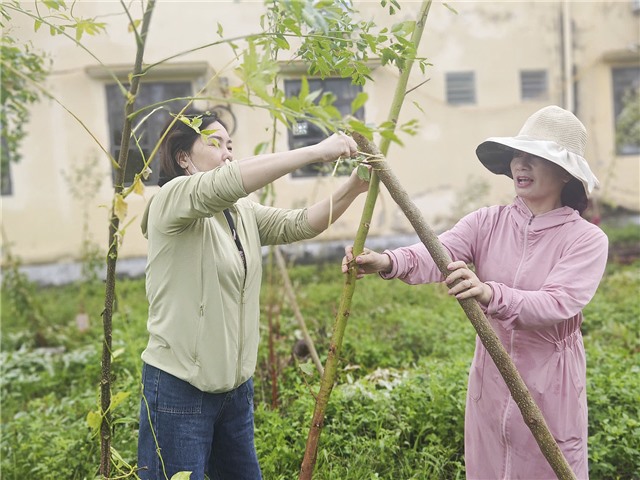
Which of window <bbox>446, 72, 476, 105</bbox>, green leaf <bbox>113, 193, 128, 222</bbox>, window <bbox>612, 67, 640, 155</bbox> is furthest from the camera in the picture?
window <bbox>612, 67, 640, 155</bbox>

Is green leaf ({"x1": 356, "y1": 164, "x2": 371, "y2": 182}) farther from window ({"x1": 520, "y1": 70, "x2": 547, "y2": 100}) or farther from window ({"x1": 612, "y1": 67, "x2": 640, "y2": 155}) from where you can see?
window ({"x1": 612, "y1": 67, "x2": 640, "y2": 155})

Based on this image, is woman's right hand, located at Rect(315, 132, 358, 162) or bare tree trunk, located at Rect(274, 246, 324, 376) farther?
bare tree trunk, located at Rect(274, 246, 324, 376)

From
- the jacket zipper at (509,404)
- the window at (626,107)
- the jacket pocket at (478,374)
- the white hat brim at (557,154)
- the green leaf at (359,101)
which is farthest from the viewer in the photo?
the window at (626,107)

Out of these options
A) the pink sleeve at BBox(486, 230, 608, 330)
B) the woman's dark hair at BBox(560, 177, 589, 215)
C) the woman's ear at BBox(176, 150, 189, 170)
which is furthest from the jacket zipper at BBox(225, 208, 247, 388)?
the woman's dark hair at BBox(560, 177, 589, 215)

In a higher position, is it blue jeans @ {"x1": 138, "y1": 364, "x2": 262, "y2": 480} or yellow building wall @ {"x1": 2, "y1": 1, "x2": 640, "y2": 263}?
yellow building wall @ {"x1": 2, "y1": 1, "x2": 640, "y2": 263}

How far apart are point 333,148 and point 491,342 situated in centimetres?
69

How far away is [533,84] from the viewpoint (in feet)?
26.4

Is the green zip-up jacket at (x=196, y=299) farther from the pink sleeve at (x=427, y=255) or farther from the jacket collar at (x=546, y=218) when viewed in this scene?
the jacket collar at (x=546, y=218)

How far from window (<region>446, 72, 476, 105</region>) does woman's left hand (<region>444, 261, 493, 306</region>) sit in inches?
251

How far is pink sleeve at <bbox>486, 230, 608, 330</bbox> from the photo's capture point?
1648 millimetres

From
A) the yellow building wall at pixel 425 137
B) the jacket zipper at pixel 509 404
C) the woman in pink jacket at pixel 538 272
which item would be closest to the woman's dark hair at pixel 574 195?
the woman in pink jacket at pixel 538 272

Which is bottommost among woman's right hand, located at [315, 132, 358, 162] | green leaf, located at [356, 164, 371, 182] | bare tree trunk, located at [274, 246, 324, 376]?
bare tree trunk, located at [274, 246, 324, 376]

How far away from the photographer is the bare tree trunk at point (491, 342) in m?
1.65

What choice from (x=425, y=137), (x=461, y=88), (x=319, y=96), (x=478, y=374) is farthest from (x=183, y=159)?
(x=461, y=88)
